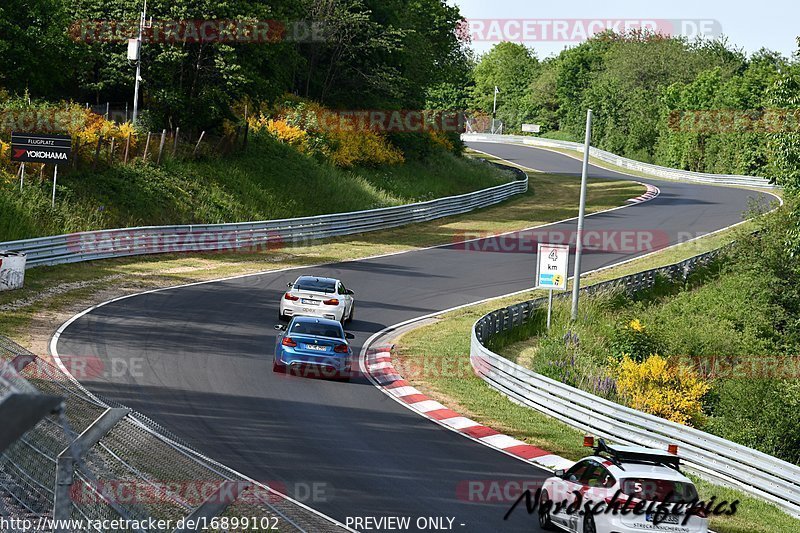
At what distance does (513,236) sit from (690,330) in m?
17.2

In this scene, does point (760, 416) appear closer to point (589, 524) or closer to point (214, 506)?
point (589, 524)

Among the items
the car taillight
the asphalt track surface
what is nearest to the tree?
the asphalt track surface

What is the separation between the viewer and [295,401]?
2016 centimetres

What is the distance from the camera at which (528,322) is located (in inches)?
1259

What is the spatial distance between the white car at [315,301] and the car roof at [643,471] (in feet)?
51.4

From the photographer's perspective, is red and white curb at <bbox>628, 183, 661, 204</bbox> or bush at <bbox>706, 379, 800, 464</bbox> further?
red and white curb at <bbox>628, 183, 661, 204</bbox>

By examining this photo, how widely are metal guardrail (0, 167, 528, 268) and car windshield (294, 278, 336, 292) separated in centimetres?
900

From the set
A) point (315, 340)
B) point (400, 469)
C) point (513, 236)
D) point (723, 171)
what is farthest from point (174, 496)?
point (723, 171)

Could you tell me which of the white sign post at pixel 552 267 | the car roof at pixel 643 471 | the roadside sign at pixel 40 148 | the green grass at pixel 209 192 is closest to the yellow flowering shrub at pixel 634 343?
the white sign post at pixel 552 267

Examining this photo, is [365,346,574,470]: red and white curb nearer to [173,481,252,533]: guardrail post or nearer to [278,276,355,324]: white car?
[278,276,355,324]: white car

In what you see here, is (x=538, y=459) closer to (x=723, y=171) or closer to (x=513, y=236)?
(x=513, y=236)

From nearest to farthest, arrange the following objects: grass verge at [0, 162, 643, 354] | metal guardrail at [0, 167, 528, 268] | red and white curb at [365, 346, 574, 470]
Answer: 1. red and white curb at [365, 346, 574, 470]
2. grass verge at [0, 162, 643, 354]
3. metal guardrail at [0, 167, 528, 268]

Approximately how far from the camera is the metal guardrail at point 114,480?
6527mm

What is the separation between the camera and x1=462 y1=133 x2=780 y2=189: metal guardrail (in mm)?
82312
